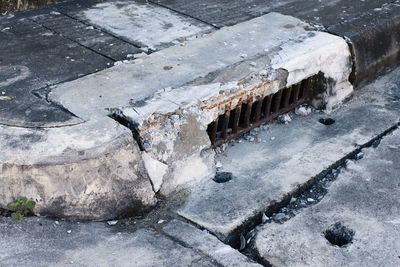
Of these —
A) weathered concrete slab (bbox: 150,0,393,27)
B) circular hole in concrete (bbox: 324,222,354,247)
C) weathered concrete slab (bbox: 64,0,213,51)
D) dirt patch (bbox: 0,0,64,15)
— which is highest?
weathered concrete slab (bbox: 150,0,393,27)

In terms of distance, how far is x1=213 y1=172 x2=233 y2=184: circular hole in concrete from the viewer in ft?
11.6

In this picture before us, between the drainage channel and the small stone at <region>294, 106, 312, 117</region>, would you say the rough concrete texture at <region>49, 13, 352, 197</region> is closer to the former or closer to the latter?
the small stone at <region>294, 106, 312, 117</region>

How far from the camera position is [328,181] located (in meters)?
3.58

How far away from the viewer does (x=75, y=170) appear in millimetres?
3018

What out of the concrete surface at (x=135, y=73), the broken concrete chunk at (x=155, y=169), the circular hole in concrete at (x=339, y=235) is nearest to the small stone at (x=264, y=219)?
the circular hole in concrete at (x=339, y=235)

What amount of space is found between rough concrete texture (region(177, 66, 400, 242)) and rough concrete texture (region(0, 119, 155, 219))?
34 centimetres

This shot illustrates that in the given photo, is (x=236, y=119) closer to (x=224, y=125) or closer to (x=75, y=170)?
(x=224, y=125)

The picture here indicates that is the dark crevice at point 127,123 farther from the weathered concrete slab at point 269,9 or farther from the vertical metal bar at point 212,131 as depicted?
the weathered concrete slab at point 269,9

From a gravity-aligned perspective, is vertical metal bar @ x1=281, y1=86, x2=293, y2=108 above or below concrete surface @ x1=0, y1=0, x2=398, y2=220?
below

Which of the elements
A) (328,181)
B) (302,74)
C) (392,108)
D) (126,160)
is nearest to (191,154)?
(126,160)

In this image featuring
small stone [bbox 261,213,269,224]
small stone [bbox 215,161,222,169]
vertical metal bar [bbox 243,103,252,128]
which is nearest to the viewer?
small stone [bbox 261,213,269,224]

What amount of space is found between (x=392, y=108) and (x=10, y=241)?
2781mm

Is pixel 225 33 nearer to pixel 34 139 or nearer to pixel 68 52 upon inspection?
pixel 68 52

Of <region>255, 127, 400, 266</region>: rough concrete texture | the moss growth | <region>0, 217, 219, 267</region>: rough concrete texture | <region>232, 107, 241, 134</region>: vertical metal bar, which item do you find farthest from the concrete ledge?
the moss growth
